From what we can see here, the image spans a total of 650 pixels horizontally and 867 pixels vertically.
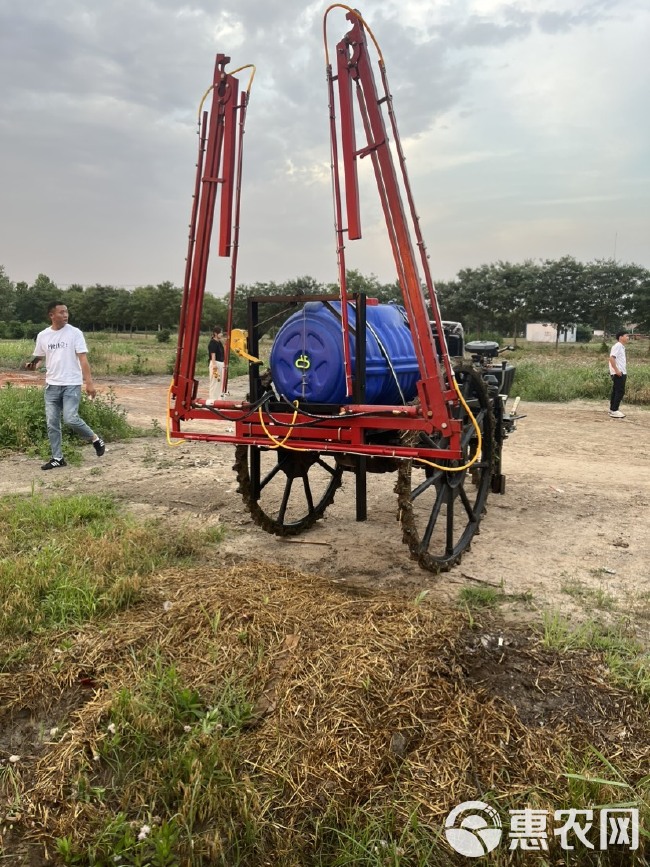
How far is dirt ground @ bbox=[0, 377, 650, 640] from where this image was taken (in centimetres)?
419

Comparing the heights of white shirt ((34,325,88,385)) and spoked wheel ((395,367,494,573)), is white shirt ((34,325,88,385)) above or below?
above

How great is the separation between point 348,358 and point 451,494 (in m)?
1.39

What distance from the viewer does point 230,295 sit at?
13.3 ft

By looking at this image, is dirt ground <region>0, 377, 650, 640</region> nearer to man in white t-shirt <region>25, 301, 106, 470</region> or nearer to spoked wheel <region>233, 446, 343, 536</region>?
spoked wheel <region>233, 446, 343, 536</region>

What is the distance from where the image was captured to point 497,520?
5.64 meters

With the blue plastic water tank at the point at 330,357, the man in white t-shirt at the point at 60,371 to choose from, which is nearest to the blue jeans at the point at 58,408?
the man in white t-shirt at the point at 60,371

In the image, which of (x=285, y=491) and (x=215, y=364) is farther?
(x=215, y=364)

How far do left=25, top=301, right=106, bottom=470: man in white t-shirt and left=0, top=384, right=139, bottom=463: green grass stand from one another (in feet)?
1.49

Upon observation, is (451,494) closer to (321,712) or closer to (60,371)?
(321,712)

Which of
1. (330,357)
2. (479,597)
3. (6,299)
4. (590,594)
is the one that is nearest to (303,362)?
(330,357)

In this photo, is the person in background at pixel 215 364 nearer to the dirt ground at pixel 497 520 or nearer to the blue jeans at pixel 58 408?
the dirt ground at pixel 497 520

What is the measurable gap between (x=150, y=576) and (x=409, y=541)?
5.15 feet

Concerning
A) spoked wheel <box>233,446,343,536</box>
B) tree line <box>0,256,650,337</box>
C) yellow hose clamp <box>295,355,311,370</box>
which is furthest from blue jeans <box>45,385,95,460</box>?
tree line <box>0,256,650,337</box>

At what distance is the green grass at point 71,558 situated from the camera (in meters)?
3.43
